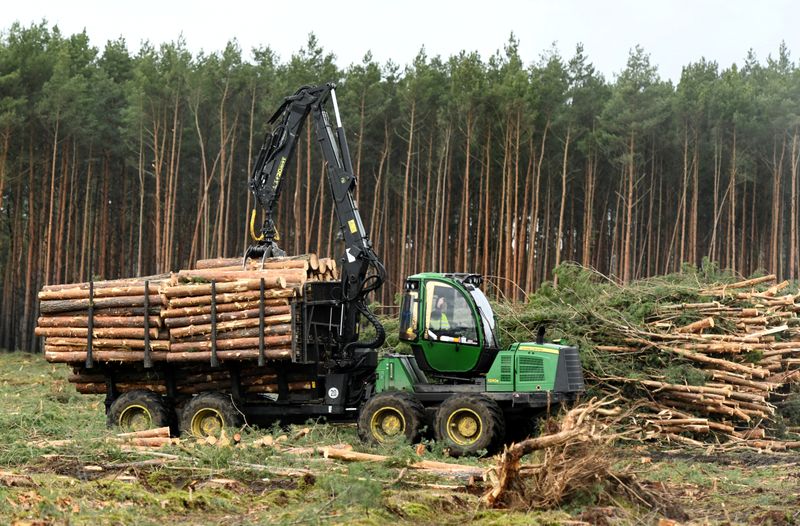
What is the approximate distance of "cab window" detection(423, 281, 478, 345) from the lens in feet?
47.6

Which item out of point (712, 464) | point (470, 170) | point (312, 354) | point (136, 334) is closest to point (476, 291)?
point (312, 354)

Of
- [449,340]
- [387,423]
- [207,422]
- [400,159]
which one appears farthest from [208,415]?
[400,159]

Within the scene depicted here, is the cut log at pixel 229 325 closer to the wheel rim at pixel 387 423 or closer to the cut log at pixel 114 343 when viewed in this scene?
the cut log at pixel 114 343

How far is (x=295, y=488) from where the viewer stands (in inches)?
421

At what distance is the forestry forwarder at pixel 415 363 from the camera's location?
13.9 m

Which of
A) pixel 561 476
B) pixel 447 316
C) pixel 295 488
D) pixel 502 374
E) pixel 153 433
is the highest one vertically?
pixel 447 316

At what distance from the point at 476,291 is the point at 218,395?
4298 millimetres

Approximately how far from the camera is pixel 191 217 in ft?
158

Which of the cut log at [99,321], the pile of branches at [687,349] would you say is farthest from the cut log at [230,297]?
the pile of branches at [687,349]

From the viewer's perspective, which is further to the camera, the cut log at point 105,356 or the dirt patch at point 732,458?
the cut log at point 105,356

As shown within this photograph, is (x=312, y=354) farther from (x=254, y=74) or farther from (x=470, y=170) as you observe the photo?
(x=470, y=170)

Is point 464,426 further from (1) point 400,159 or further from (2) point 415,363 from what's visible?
(1) point 400,159

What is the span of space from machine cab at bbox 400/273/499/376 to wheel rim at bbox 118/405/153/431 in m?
4.21

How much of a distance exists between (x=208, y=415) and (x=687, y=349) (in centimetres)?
784
